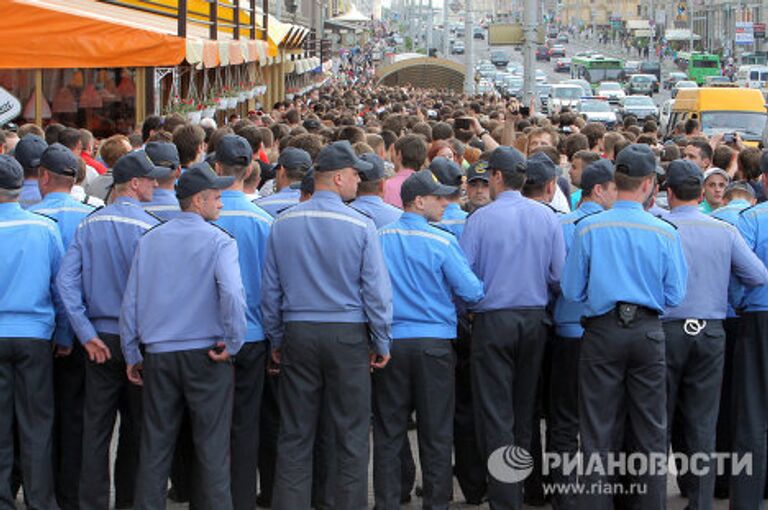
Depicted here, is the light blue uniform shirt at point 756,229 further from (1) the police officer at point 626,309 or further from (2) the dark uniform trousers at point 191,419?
(2) the dark uniform trousers at point 191,419

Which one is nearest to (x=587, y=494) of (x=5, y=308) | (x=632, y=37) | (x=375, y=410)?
(x=375, y=410)

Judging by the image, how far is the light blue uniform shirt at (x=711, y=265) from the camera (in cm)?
748

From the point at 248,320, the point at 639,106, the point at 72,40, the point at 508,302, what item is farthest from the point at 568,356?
the point at 639,106

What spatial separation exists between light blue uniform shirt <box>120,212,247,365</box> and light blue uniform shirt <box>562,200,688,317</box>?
182 cm

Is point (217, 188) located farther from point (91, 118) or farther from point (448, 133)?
point (91, 118)

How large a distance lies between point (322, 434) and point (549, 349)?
1.48 m

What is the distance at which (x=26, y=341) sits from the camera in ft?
23.9

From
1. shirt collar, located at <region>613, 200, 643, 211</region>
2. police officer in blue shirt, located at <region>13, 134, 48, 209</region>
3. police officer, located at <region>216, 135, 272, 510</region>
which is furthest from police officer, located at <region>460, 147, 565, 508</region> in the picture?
police officer in blue shirt, located at <region>13, 134, 48, 209</region>

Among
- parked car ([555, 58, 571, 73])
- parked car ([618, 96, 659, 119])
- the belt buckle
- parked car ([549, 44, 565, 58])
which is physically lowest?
parked car ([618, 96, 659, 119])

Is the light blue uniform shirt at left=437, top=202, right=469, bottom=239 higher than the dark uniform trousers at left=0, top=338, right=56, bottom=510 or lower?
higher

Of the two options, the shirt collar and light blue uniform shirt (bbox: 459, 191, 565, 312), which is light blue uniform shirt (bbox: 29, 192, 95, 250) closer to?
light blue uniform shirt (bbox: 459, 191, 565, 312)

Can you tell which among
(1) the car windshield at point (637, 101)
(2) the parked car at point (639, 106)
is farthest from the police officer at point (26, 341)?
(1) the car windshield at point (637, 101)

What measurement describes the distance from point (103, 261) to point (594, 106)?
37042 mm

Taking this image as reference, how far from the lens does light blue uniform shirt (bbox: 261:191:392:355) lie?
7.13 m
